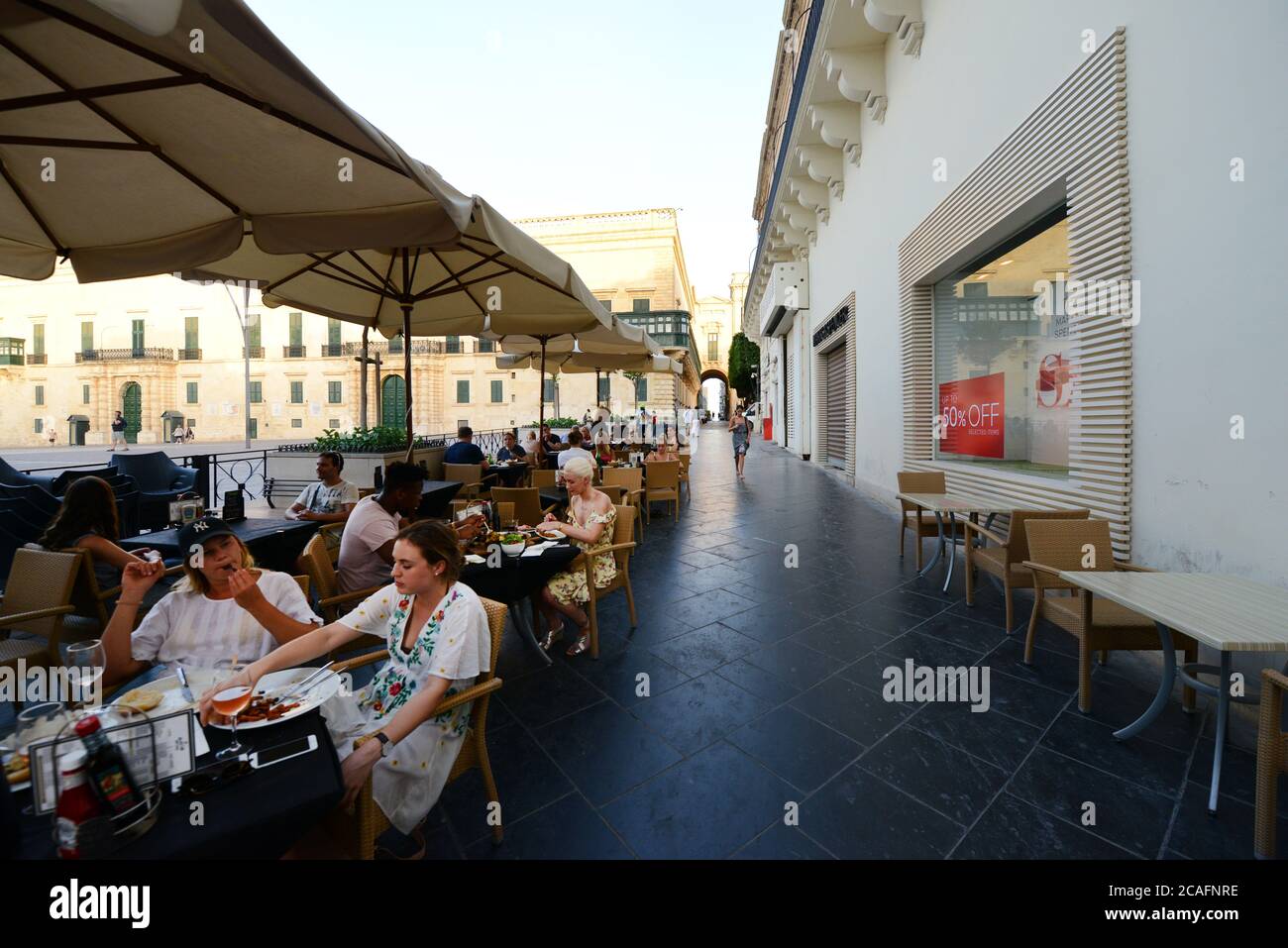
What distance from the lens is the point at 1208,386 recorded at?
296cm

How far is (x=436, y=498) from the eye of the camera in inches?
201

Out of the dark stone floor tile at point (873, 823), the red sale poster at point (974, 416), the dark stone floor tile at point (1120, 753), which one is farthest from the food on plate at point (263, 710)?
the red sale poster at point (974, 416)

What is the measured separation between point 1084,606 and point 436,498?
4823 millimetres

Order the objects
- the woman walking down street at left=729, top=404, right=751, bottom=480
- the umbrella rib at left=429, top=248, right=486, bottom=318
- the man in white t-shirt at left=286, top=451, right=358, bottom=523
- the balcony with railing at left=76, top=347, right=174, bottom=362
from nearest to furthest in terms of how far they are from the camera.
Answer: the man in white t-shirt at left=286, top=451, right=358, bottom=523
the umbrella rib at left=429, top=248, right=486, bottom=318
the woman walking down street at left=729, top=404, right=751, bottom=480
the balcony with railing at left=76, top=347, right=174, bottom=362

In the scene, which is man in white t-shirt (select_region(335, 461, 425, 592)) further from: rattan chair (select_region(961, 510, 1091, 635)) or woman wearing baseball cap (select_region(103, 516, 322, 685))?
rattan chair (select_region(961, 510, 1091, 635))

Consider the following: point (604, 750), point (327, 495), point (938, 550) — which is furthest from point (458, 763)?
point (938, 550)

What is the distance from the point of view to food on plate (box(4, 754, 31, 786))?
3.61 feet

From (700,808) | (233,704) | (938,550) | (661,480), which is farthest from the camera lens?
(661,480)

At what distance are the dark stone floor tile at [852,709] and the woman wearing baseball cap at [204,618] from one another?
2.28m

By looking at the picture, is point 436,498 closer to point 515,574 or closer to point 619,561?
point 619,561

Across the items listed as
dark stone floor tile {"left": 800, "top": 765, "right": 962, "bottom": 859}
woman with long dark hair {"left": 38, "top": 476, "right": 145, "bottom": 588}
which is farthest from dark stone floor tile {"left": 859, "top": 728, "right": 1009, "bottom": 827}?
woman with long dark hair {"left": 38, "top": 476, "right": 145, "bottom": 588}

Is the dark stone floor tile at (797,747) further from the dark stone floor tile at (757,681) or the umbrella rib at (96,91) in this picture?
the umbrella rib at (96,91)

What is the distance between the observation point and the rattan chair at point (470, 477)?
6.38 metres

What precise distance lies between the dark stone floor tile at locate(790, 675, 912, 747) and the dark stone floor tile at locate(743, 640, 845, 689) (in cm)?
9
